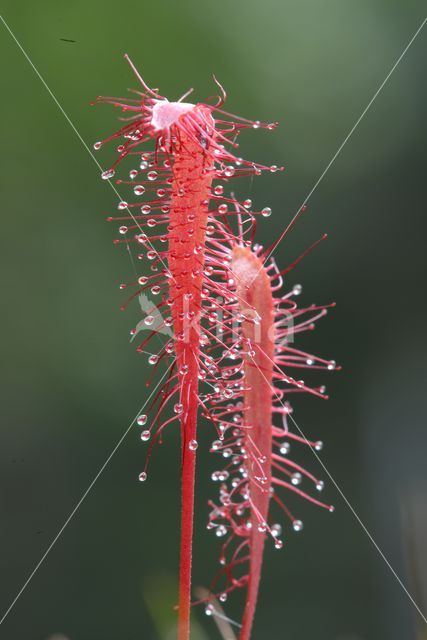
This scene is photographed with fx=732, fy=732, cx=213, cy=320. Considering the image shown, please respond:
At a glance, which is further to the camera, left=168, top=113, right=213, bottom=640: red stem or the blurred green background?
the blurred green background

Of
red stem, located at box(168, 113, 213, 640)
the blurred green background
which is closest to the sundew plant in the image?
red stem, located at box(168, 113, 213, 640)

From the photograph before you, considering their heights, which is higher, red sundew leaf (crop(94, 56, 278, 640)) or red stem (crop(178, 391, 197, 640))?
red sundew leaf (crop(94, 56, 278, 640))

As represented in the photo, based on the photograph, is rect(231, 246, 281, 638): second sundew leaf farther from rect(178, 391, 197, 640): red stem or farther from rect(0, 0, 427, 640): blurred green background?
rect(0, 0, 427, 640): blurred green background

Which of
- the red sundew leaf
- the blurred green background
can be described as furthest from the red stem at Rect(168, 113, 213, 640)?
the blurred green background

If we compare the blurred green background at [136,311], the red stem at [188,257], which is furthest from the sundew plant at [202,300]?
the blurred green background at [136,311]

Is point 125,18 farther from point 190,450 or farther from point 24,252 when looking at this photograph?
point 190,450

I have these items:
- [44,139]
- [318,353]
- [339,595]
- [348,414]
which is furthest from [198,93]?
[339,595]

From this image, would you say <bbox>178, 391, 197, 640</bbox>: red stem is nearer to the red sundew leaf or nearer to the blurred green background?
the red sundew leaf

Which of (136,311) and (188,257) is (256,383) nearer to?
(188,257)
